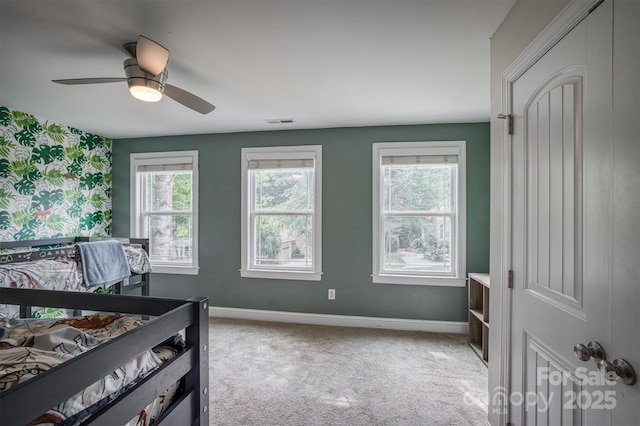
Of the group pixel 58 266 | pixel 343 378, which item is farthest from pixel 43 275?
pixel 343 378

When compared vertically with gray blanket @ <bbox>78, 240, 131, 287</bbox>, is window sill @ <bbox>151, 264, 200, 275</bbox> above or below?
below

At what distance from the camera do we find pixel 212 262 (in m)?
3.74

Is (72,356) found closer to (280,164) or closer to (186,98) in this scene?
(186,98)

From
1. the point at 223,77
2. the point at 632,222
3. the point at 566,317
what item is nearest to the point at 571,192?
the point at 632,222

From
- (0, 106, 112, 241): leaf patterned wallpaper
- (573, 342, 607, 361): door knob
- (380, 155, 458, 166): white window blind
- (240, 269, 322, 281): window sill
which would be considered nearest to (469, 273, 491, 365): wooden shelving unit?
(380, 155, 458, 166): white window blind

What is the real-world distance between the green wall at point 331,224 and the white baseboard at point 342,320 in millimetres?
57

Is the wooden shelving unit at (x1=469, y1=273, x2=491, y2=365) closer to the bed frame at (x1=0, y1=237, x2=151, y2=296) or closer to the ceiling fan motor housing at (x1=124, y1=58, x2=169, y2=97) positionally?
the ceiling fan motor housing at (x1=124, y1=58, x2=169, y2=97)

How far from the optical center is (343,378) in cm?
232

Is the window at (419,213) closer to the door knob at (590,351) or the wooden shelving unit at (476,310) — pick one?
the wooden shelving unit at (476,310)

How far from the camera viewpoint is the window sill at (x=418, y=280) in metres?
3.24

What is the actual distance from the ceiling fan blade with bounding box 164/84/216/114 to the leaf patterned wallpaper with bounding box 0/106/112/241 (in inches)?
90.2

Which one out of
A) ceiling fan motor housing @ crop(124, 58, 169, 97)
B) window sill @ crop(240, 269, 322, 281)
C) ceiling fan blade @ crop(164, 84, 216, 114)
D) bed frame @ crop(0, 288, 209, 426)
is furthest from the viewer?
window sill @ crop(240, 269, 322, 281)

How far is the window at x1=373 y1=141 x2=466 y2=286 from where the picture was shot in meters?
3.26

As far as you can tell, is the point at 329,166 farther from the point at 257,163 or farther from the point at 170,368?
the point at 170,368
